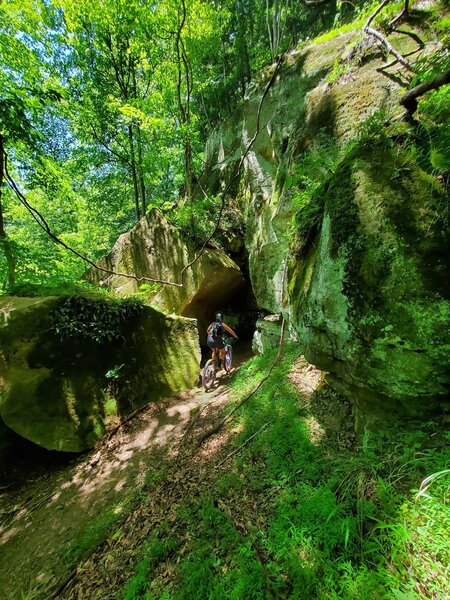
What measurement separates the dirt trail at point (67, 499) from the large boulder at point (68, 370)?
0.45 meters

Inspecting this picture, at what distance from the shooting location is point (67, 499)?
149 inches

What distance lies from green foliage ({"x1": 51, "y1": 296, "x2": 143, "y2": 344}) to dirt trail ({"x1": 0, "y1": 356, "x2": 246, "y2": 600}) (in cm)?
195

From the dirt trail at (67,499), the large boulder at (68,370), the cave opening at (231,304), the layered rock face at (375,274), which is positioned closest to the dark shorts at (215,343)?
the large boulder at (68,370)

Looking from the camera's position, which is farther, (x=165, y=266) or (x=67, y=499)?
(x=165, y=266)

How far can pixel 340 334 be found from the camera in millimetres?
2352

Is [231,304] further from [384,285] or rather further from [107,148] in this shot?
[384,285]

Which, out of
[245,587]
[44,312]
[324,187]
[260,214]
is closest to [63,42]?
[260,214]

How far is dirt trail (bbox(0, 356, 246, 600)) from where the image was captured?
2.81 meters

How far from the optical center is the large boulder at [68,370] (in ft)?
13.9

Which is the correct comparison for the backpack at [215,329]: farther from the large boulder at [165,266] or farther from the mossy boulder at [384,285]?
the mossy boulder at [384,285]

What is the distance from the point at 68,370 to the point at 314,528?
15.0ft

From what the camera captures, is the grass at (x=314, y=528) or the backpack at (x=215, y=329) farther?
the backpack at (x=215, y=329)

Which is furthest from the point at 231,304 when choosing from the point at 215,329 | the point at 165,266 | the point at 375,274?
the point at 375,274

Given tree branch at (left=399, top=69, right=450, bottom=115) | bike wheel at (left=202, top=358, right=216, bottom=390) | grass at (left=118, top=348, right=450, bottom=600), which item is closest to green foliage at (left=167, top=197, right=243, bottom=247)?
bike wheel at (left=202, top=358, right=216, bottom=390)
